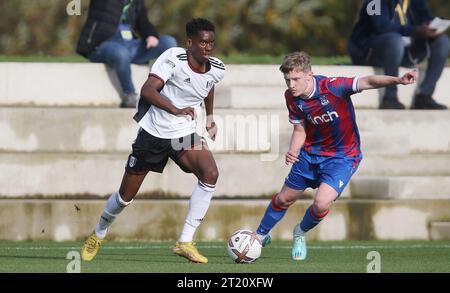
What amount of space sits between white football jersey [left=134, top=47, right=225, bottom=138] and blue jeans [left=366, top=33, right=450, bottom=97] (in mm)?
5112

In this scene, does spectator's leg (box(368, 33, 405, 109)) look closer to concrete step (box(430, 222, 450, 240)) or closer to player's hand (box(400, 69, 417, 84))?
concrete step (box(430, 222, 450, 240))

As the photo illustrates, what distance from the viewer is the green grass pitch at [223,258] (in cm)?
1156

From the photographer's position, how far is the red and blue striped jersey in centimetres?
1228

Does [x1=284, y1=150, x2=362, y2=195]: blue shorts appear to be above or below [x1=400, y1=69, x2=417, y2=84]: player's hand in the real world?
below

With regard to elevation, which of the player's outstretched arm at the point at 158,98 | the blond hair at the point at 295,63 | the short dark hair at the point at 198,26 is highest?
the short dark hair at the point at 198,26

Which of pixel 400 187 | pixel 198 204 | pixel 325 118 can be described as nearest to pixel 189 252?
pixel 198 204

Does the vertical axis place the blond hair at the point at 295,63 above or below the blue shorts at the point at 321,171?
above

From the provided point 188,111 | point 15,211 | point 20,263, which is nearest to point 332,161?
point 188,111

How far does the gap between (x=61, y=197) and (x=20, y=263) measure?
4.01 m

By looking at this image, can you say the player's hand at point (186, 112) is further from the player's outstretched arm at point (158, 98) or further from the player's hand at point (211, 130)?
the player's hand at point (211, 130)

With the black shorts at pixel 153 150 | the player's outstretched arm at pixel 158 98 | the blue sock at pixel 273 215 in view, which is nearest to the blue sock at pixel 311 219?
the blue sock at pixel 273 215

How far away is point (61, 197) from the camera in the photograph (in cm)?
1603

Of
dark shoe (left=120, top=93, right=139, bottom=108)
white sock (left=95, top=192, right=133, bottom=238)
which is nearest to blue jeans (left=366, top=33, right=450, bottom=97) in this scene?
dark shoe (left=120, top=93, right=139, bottom=108)

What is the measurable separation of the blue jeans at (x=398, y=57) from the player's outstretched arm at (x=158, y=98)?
5.60 metres
